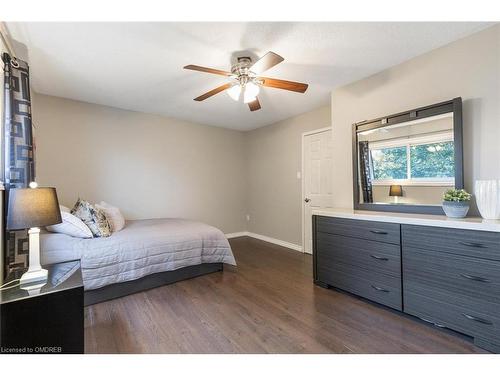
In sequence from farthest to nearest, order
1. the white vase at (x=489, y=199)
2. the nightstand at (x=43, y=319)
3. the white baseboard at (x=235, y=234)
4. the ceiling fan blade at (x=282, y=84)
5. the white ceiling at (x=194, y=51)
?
the white baseboard at (x=235, y=234)
the ceiling fan blade at (x=282, y=84)
the white ceiling at (x=194, y=51)
the white vase at (x=489, y=199)
the nightstand at (x=43, y=319)

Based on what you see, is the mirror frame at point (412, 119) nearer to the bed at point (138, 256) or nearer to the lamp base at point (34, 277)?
the bed at point (138, 256)

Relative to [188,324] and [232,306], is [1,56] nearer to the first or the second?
[188,324]

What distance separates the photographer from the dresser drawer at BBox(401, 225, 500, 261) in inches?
60.9

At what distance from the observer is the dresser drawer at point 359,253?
2039mm

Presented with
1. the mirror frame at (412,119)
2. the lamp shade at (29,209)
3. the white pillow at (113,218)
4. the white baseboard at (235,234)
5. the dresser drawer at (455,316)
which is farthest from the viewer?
the white baseboard at (235,234)

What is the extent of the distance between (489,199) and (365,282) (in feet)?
3.84

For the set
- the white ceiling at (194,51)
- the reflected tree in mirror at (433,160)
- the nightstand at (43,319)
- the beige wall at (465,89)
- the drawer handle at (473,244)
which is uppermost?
the white ceiling at (194,51)

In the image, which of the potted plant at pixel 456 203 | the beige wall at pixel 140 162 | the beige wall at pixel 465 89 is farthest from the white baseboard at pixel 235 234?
the potted plant at pixel 456 203

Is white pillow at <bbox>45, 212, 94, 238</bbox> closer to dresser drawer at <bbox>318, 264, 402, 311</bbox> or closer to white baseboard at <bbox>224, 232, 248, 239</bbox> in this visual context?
dresser drawer at <bbox>318, 264, 402, 311</bbox>

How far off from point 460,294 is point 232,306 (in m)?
1.79

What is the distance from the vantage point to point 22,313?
50.4 inches

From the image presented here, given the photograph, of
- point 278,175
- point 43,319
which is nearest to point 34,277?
point 43,319

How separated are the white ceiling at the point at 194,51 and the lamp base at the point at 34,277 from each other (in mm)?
1825

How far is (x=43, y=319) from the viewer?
133 centimetres
